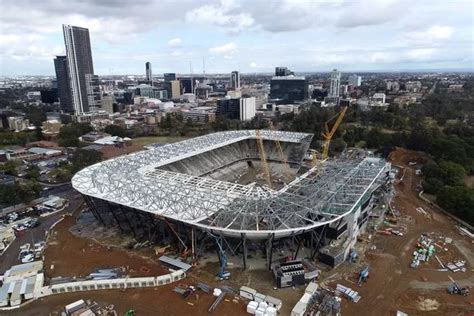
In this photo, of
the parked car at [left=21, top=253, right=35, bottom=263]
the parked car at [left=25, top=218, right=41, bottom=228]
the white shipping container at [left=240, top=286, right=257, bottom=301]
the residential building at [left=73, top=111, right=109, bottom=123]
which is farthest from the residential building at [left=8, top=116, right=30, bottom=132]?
the white shipping container at [left=240, top=286, right=257, bottom=301]

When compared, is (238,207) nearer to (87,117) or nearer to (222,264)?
(222,264)

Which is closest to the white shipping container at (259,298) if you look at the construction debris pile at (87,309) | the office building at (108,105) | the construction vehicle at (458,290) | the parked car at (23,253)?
the construction debris pile at (87,309)

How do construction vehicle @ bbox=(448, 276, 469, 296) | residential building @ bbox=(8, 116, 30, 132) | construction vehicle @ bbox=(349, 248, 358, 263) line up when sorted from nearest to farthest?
construction vehicle @ bbox=(448, 276, 469, 296)
construction vehicle @ bbox=(349, 248, 358, 263)
residential building @ bbox=(8, 116, 30, 132)

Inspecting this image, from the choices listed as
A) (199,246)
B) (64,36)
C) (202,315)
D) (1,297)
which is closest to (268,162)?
(199,246)

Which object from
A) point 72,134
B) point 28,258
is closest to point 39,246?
point 28,258

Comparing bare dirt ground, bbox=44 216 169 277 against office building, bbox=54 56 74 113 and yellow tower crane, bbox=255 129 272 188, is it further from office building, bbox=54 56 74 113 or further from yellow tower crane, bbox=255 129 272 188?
office building, bbox=54 56 74 113

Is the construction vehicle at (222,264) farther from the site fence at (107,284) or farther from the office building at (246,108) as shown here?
the office building at (246,108)
